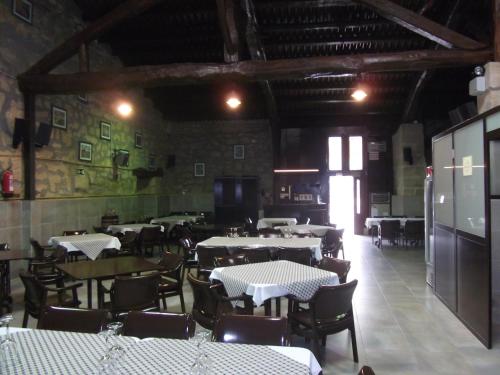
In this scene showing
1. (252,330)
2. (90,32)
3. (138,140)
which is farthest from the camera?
(138,140)

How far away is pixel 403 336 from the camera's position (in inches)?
147

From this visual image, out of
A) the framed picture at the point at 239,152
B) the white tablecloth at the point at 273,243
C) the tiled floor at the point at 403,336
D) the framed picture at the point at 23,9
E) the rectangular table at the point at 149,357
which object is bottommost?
the tiled floor at the point at 403,336

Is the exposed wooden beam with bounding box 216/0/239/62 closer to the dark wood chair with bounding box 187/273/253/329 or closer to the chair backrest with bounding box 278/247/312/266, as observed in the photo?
the chair backrest with bounding box 278/247/312/266

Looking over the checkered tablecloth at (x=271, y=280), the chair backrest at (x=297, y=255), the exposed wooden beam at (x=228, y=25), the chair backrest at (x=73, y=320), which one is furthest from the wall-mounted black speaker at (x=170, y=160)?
the chair backrest at (x=73, y=320)

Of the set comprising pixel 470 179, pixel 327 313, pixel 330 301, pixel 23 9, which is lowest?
pixel 327 313

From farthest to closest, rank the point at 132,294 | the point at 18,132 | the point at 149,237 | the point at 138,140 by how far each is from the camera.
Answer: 1. the point at 138,140
2. the point at 149,237
3. the point at 18,132
4. the point at 132,294

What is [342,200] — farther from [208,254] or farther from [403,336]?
[403,336]

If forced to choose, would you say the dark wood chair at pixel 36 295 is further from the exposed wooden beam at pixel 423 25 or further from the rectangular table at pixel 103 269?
the exposed wooden beam at pixel 423 25

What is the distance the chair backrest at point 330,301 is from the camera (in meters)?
2.83

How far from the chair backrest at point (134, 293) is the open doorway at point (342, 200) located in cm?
960

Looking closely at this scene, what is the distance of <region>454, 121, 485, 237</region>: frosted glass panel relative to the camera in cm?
360

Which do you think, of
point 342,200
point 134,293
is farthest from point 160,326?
point 342,200

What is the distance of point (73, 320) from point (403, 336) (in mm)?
3072

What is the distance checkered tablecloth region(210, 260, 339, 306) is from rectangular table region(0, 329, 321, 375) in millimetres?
1191
